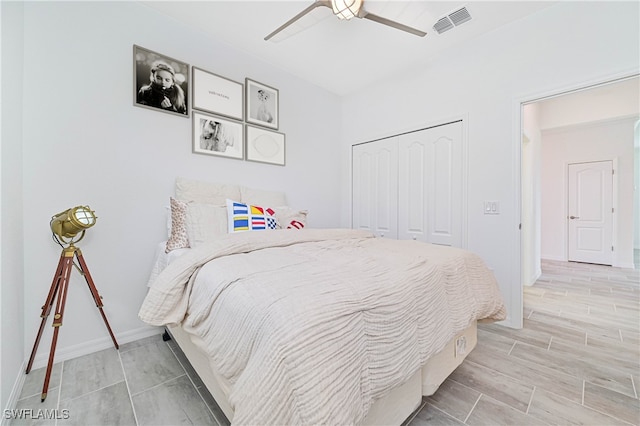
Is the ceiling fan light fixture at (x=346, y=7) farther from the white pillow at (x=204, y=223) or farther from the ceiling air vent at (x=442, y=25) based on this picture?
the white pillow at (x=204, y=223)

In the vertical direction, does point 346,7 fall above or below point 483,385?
above

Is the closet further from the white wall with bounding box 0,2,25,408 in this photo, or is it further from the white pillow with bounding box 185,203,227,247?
the white wall with bounding box 0,2,25,408

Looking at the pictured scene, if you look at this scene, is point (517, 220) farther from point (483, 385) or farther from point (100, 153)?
point (100, 153)

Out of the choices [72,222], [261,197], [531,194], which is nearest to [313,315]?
[72,222]

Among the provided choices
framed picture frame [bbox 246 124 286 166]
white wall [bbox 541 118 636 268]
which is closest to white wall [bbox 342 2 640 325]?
framed picture frame [bbox 246 124 286 166]

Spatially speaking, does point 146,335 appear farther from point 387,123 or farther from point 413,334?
point 387,123

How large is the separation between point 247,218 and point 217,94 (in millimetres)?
1336

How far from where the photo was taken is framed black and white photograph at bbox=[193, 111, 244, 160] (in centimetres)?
238

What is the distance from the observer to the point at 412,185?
120 inches

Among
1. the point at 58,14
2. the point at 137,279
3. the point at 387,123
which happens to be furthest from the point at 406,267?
the point at 58,14

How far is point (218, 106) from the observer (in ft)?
8.21

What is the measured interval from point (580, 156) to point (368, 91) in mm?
4572

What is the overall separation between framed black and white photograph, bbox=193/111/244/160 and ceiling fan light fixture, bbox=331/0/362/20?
1407 millimetres

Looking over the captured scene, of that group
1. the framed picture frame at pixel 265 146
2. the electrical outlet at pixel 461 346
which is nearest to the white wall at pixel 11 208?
the framed picture frame at pixel 265 146
